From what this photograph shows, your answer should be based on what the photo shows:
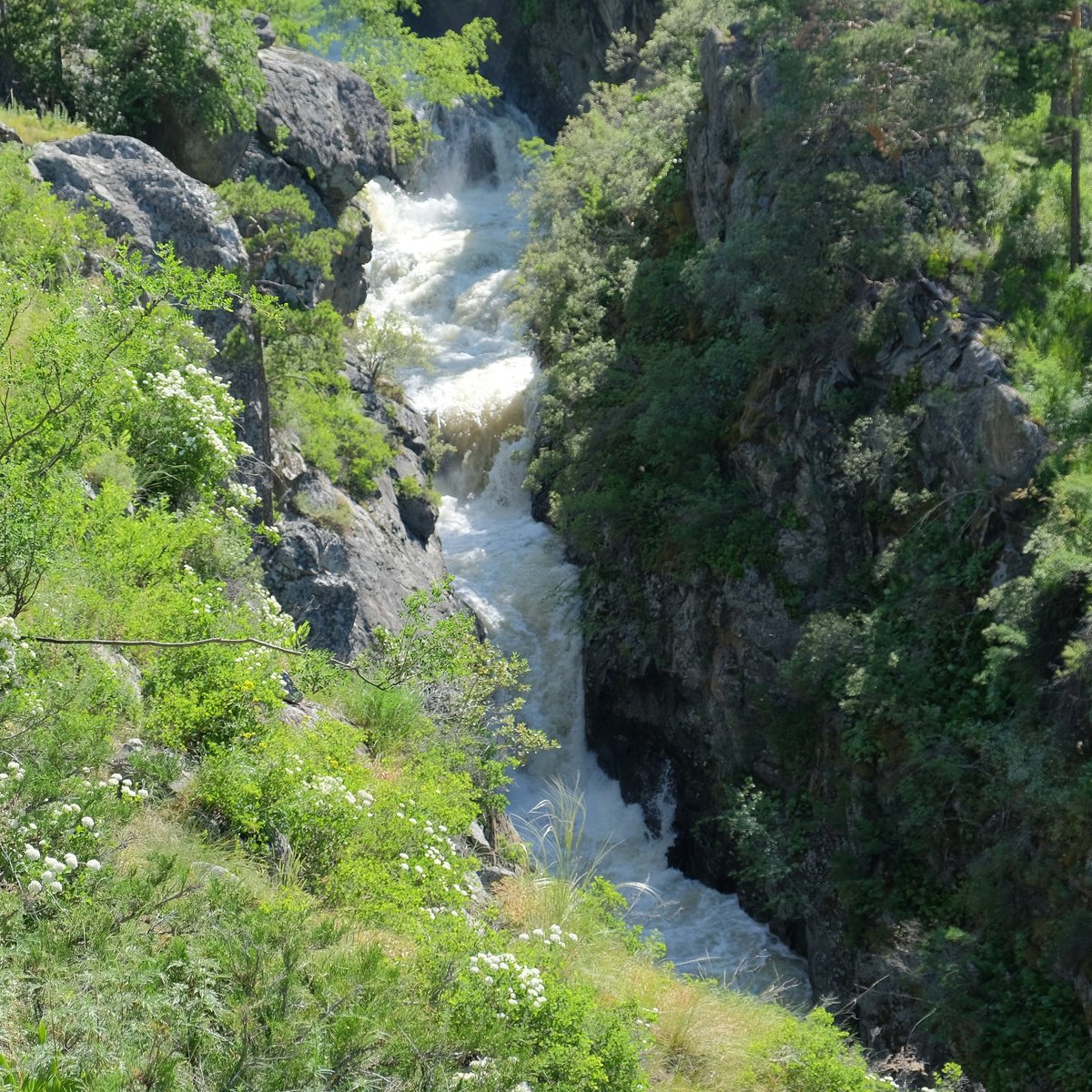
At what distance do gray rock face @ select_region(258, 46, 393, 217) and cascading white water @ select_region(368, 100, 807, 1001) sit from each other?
16.2ft

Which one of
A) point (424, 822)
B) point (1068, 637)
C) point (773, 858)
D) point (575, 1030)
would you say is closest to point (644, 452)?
point (773, 858)

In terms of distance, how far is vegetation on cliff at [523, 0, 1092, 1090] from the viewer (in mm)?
11320

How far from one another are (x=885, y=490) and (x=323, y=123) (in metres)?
12.9

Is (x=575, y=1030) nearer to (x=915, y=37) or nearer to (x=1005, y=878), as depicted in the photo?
(x=1005, y=878)

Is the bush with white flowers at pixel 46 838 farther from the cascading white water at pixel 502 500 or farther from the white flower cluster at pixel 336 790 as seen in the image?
the cascading white water at pixel 502 500

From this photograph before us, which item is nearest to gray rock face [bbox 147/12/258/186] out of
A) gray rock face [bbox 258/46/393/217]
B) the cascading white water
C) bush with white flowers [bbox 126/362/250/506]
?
gray rock face [bbox 258/46/393/217]

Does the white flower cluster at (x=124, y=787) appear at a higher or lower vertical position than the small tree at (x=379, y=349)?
lower

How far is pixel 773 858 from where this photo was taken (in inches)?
580

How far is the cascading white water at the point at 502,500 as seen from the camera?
16359 millimetres

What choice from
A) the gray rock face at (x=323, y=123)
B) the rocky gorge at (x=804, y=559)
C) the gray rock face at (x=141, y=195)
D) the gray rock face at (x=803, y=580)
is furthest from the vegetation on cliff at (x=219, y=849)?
the gray rock face at (x=323, y=123)

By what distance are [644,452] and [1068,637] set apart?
8710 millimetres

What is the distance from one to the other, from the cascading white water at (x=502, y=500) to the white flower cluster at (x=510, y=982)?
15.6 feet

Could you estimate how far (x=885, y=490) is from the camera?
48.4 ft

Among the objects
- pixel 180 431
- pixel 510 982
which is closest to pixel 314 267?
pixel 180 431
